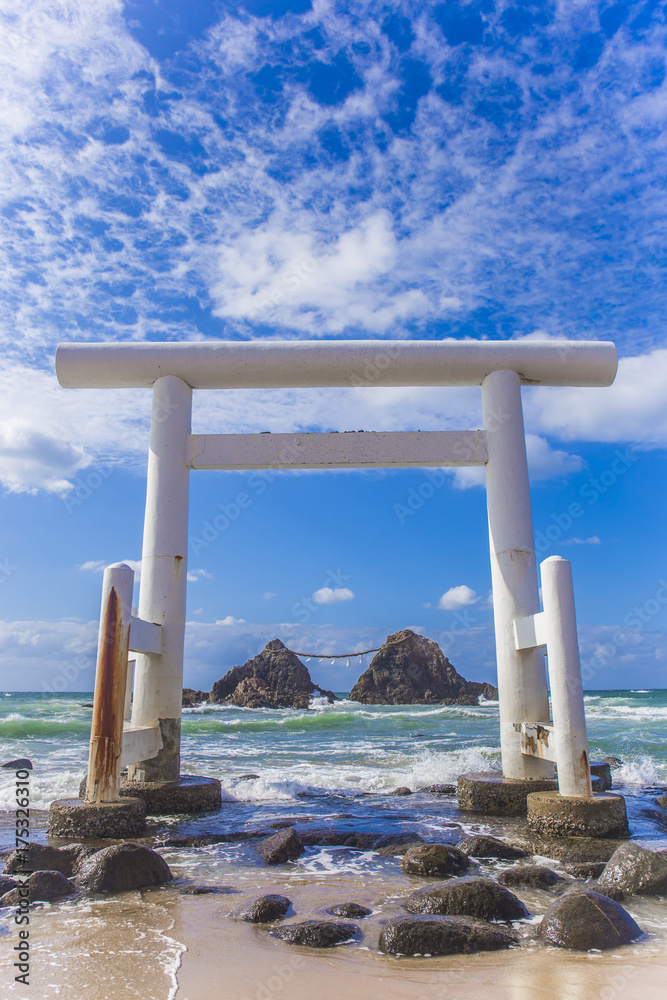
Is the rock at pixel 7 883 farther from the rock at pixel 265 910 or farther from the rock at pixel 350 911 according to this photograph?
the rock at pixel 350 911

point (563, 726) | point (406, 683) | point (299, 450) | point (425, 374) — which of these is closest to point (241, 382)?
point (299, 450)

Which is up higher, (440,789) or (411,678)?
(411,678)

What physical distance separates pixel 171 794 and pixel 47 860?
207 cm

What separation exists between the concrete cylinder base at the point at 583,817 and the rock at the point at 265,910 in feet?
8.42

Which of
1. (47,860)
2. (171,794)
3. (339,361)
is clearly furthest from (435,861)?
(339,361)

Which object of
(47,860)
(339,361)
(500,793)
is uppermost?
(339,361)

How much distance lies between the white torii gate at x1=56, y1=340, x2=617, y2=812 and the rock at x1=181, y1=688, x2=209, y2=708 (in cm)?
3436

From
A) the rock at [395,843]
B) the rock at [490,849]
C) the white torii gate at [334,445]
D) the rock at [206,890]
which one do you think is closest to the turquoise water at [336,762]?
the rock at [395,843]

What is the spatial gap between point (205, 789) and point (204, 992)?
171 inches

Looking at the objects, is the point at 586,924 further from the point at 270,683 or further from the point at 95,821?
the point at 270,683

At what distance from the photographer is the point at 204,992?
9.90 feet

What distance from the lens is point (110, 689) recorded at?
5.88 meters

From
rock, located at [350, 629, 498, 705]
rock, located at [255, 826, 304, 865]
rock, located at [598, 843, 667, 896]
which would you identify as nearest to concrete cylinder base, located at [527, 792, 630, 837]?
rock, located at [598, 843, 667, 896]

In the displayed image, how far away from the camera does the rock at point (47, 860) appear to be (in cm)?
491
